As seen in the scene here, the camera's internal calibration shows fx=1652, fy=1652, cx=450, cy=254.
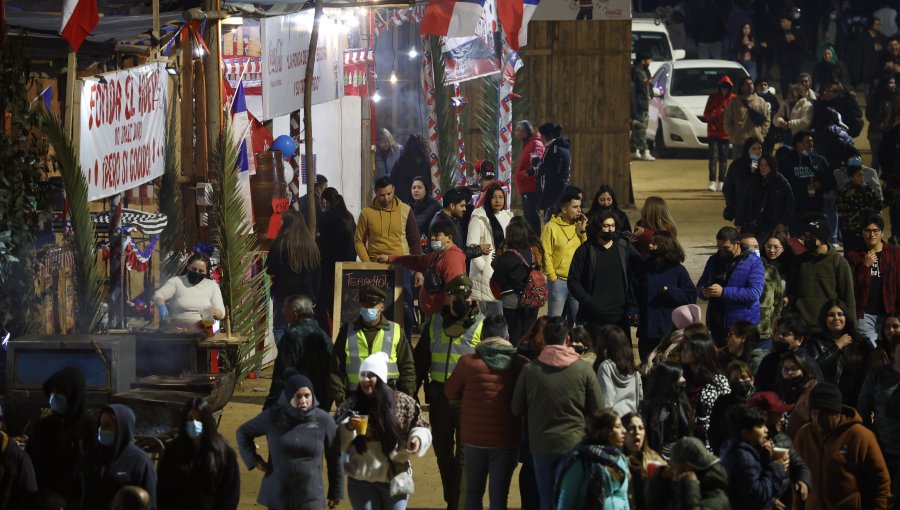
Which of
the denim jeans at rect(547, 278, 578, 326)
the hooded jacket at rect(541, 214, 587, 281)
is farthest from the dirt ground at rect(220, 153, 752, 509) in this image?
the hooded jacket at rect(541, 214, 587, 281)

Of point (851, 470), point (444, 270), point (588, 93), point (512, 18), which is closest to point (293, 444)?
point (851, 470)

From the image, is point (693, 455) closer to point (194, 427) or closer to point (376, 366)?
point (376, 366)

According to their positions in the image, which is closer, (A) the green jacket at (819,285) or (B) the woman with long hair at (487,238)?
(A) the green jacket at (819,285)

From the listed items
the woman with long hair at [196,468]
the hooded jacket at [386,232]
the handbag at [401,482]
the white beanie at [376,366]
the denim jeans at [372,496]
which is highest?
the hooded jacket at [386,232]

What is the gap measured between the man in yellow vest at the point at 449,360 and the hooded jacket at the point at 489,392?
2.15ft

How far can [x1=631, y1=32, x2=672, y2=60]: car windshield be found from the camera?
1321 inches

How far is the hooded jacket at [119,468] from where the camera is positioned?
9.24 metres

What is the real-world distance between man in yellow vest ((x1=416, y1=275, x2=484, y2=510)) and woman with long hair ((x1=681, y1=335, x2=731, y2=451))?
1487 millimetres

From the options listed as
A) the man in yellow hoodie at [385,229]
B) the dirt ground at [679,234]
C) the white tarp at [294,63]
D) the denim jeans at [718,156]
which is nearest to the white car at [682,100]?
the dirt ground at [679,234]

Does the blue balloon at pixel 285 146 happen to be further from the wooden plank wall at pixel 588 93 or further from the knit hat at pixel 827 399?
the knit hat at pixel 827 399

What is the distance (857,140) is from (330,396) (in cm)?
2293

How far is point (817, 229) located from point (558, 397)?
461cm

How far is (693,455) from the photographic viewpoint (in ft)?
28.1

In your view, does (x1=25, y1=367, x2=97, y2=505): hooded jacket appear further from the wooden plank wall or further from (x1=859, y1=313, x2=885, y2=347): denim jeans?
the wooden plank wall
